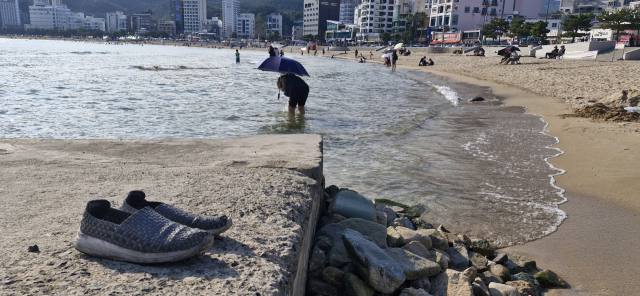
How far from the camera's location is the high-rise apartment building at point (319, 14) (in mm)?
162750

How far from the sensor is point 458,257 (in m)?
3.62

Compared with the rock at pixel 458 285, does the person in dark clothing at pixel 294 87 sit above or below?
above

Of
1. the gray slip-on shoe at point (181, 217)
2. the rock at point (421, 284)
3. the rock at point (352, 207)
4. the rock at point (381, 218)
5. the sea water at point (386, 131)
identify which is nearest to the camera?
the gray slip-on shoe at point (181, 217)

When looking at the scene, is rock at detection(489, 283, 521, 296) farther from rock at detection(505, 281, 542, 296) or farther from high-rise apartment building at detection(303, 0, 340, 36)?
high-rise apartment building at detection(303, 0, 340, 36)

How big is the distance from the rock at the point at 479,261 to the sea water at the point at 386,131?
0.75 metres

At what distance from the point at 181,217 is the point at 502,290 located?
2.34 metres

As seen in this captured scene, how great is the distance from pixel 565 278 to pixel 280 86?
7.83 m

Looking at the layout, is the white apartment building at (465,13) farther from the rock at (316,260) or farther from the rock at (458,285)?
the rock at (316,260)

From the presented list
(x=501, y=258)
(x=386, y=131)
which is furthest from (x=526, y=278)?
(x=386, y=131)

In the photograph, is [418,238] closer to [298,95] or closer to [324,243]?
[324,243]

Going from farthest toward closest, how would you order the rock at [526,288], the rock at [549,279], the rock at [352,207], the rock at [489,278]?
the rock at [352,207] → the rock at [549,279] → the rock at [489,278] → the rock at [526,288]

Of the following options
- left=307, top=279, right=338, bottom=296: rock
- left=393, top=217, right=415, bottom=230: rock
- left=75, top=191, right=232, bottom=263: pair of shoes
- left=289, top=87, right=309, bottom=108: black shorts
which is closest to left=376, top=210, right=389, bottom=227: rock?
left=393, top=217, right=415, bottom=230: rock

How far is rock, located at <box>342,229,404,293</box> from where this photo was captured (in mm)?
2646

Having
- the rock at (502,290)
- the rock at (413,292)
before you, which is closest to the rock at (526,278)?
the rock at (502,290)
